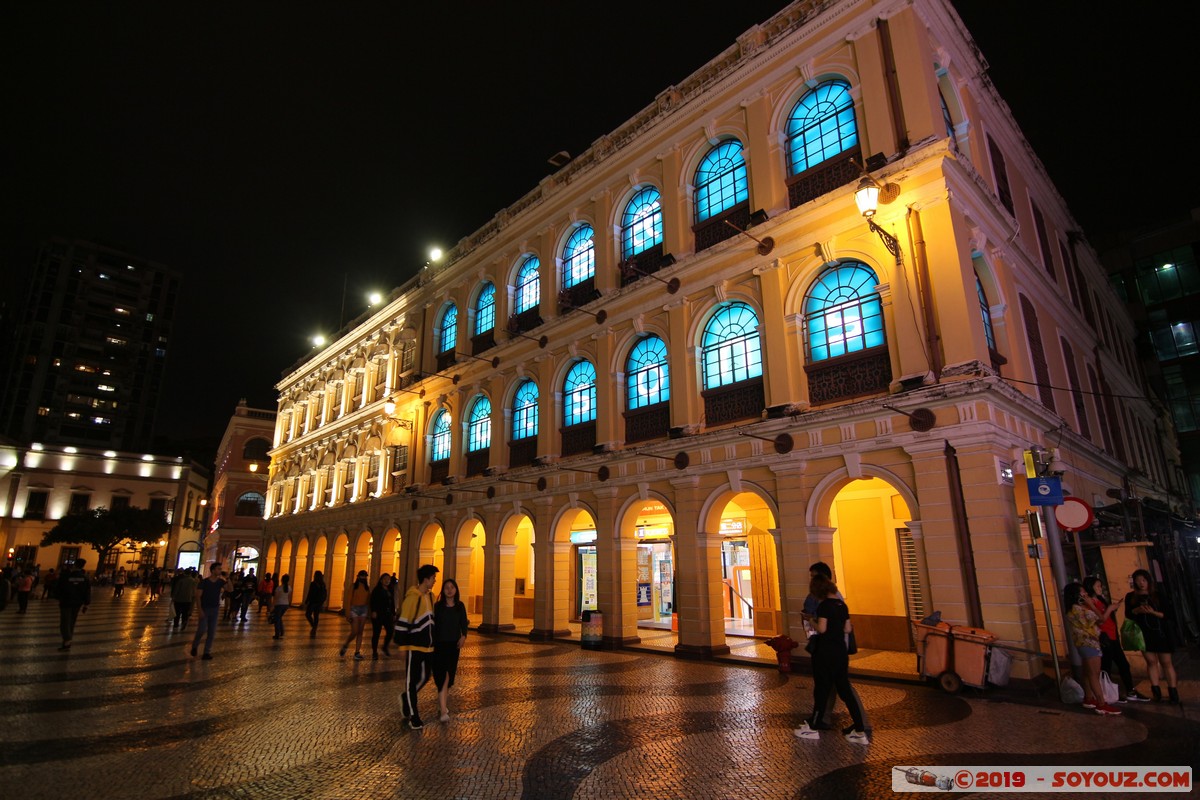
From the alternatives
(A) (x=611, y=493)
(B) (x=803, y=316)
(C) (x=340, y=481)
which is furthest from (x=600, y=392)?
(C) (x=340, y=481)

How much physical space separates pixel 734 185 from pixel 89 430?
9624 centimetres

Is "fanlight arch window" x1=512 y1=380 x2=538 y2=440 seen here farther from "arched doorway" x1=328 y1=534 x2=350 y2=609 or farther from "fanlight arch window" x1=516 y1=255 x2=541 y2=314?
"arched doorway" x1=328 y1=534 x2=350 y2=609

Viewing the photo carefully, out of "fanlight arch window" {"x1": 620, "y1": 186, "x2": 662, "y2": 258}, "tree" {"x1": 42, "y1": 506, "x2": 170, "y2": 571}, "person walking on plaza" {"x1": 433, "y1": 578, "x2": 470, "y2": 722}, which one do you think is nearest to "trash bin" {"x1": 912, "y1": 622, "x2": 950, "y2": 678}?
"person walking on plaza" {"x1": 433, "y1": 578, "x2": 470, "y2": 722}

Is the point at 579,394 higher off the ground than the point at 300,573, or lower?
higher

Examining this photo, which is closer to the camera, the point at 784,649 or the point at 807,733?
the point at 807,733

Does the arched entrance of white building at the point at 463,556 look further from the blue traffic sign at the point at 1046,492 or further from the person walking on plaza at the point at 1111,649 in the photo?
the person walking on plaza at the point at 1111,649

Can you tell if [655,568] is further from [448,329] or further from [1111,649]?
[448,329]

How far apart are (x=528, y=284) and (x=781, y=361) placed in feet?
36.0

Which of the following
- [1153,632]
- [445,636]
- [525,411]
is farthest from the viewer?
[525,411]

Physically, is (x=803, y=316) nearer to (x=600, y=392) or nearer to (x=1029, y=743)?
(x=600, y=392)

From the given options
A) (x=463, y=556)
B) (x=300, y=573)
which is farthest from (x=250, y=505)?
(x=463, y=556)

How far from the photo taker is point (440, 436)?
24.1m

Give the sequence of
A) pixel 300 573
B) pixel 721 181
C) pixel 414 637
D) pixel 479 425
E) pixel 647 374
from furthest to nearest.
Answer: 1. pixel 300 573
2. pixel 479 425
3. pixel 647 374
4. pixel 721 181
5. pixel 414 637

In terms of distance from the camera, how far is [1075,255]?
23.2 metres
